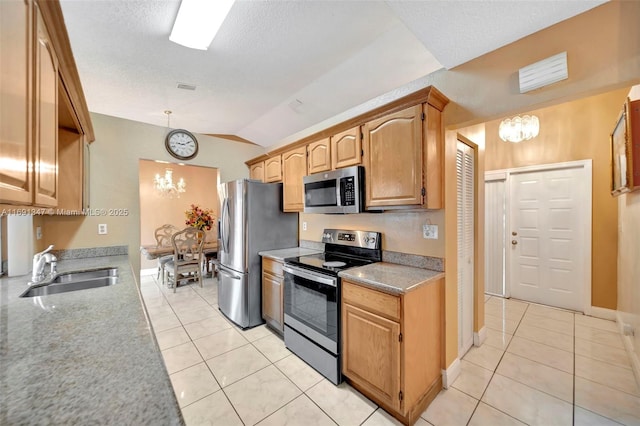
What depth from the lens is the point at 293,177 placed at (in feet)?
9.70

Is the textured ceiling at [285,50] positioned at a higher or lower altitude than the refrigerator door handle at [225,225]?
higher

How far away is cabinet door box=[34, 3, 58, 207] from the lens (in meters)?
0.92

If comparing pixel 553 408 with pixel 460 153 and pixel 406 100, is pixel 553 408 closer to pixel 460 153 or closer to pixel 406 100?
pixel 460 153

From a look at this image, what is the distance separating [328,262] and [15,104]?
202cm

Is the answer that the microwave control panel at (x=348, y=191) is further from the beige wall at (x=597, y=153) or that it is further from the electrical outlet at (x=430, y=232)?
the beige wall at (x=597, y=153)

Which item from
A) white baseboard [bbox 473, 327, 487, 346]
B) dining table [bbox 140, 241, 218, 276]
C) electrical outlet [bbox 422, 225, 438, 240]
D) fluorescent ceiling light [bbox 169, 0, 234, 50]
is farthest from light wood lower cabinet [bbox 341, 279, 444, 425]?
dining table [bbox 140, 241, 218, 276]

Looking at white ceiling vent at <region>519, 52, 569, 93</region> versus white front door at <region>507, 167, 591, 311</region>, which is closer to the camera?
white ceiling vent at <region>519, 52, 569, 93</region>

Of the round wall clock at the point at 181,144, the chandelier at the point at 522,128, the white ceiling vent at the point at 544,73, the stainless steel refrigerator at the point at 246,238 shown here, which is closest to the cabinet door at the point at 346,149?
the stainless steel refrigerator at the point at 246,238

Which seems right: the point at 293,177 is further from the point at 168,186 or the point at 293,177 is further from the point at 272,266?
the point at 168,186

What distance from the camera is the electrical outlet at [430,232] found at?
6.48 feet

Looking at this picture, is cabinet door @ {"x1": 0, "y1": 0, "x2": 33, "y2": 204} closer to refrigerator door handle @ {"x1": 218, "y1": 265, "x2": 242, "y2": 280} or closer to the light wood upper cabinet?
refrigerator door handle @ {"x1": 218, "y1": 265, "x2": 242, "y2": 280}

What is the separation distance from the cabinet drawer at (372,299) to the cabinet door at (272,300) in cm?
96

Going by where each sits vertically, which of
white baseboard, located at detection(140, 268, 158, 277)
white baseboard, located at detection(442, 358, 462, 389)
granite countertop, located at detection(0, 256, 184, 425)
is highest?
granite countertop, located at detection(0, 256, 184, 425)

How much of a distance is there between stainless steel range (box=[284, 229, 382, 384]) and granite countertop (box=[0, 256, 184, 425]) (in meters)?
1.22
